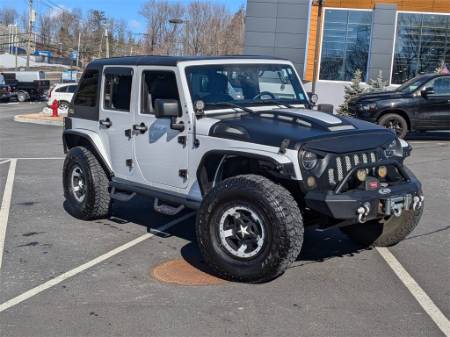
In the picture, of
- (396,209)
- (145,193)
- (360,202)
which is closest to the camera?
(360,202)

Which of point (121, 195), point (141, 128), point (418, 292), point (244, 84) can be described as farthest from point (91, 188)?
point (418, 292)

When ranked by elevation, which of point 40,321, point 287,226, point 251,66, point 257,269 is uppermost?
point 251,66

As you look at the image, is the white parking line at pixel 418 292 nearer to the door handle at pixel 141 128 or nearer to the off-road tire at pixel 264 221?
the off-road tire at pixel 264 221

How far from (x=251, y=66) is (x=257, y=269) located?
2394mm

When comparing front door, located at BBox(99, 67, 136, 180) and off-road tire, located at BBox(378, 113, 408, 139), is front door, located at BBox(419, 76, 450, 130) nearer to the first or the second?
off-road tire, located at BBox(378, 113, 408, 139)

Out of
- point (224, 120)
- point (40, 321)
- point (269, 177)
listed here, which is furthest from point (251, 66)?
point (40, 321)

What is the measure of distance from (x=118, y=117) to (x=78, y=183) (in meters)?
1.18

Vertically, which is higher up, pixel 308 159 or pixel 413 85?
pixel 413 85

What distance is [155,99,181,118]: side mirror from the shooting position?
575 cm

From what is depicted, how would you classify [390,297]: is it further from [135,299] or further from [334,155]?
[135,299]

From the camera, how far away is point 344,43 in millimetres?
26469

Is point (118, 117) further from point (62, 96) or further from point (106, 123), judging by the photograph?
point (62, 96)

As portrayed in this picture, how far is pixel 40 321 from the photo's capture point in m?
4.42

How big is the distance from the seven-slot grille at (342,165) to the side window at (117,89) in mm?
2589
